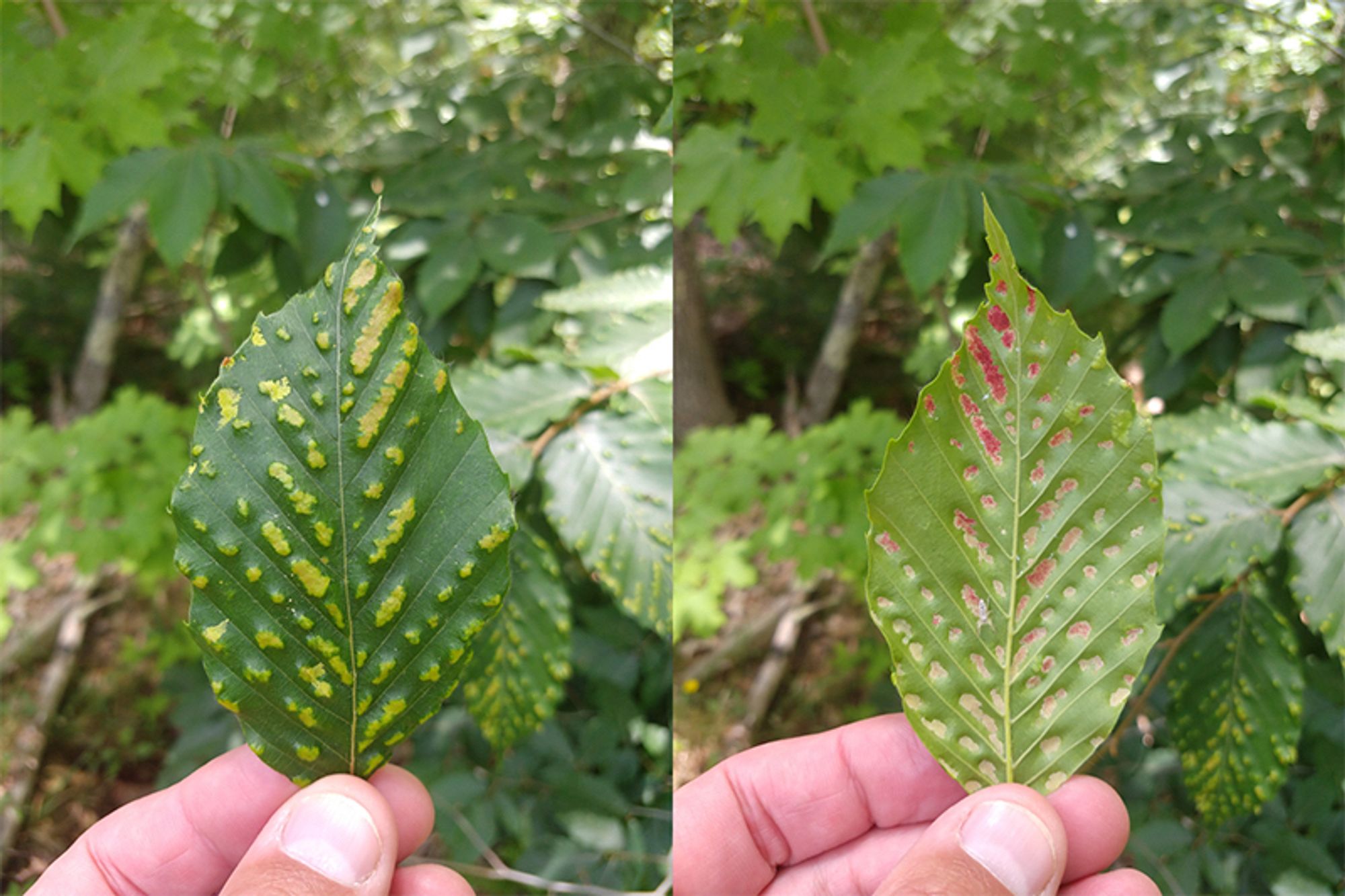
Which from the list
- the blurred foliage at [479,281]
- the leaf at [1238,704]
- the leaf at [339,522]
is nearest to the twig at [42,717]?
the blurred foliage at [479,281]

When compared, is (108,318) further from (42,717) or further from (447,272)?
(447,272)

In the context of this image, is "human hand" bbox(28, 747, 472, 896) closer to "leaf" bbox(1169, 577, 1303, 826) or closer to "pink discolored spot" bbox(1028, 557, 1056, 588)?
"pink discolored spot" bbox(1028, 557, 1056, 588)

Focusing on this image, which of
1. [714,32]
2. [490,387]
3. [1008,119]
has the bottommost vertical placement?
[1008,119]

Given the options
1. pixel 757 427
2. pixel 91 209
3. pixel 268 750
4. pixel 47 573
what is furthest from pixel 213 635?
pixel 47 573

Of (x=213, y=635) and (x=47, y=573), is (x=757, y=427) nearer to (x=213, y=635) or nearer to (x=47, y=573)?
(x=213, y=635)

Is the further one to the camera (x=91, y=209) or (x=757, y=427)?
(x=757, y=427)

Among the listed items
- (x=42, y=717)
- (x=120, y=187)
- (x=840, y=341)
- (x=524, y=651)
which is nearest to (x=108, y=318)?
(x=42, y=717)
